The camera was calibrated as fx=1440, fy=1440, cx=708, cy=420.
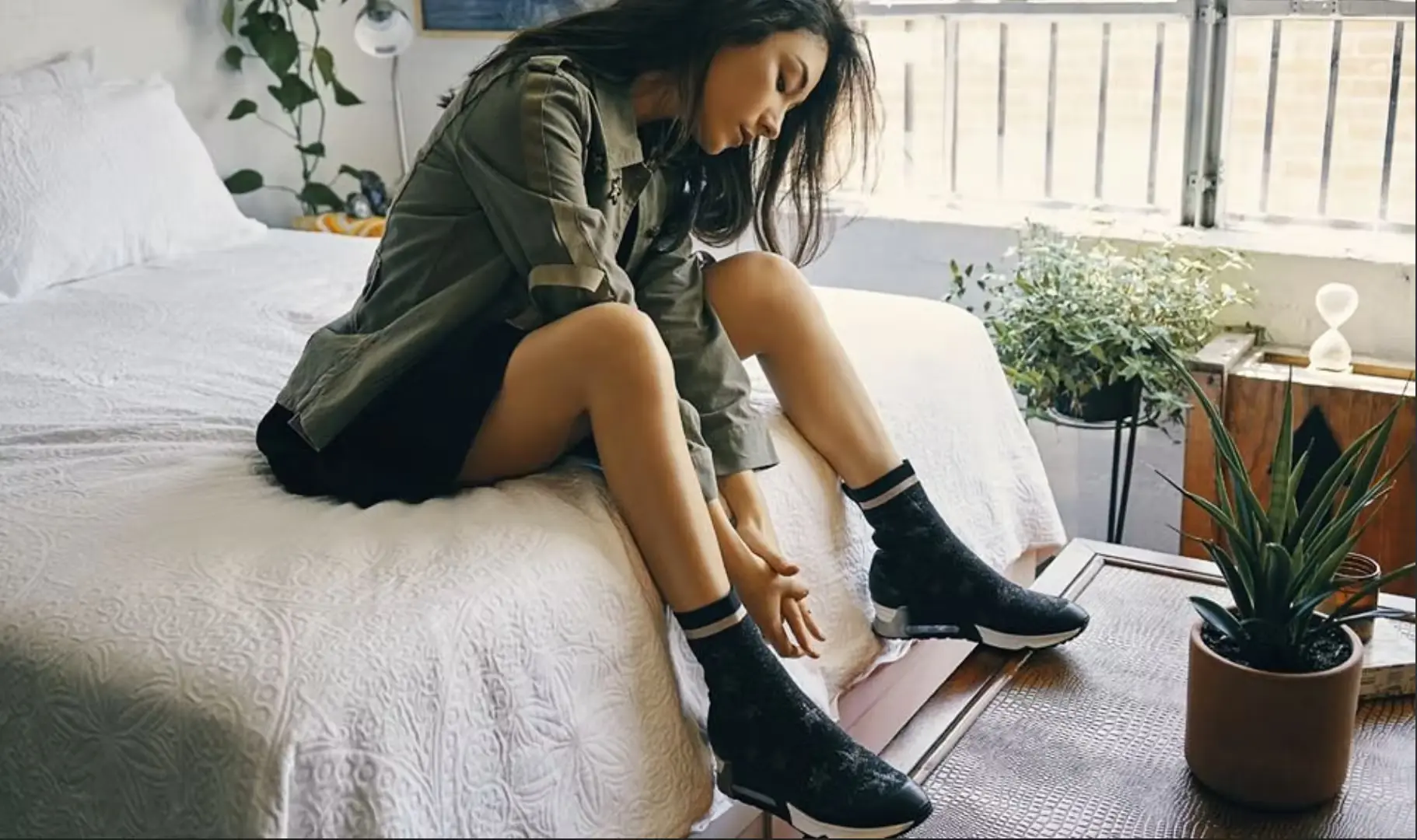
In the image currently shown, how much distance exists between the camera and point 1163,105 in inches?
105

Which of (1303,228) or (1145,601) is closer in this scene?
(1145,601)

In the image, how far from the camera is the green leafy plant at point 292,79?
3.01 m

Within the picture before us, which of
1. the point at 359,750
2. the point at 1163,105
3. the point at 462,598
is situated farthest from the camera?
the point at 1163,105

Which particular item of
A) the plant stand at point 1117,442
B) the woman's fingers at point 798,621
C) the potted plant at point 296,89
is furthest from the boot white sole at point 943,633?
the potted plant at point 296,89

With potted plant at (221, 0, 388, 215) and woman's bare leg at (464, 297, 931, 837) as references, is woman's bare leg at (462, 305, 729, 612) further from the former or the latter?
potted plant at (221, 0, 388, 215)

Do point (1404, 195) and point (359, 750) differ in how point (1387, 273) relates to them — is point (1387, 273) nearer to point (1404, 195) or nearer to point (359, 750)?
point (1404, 195)

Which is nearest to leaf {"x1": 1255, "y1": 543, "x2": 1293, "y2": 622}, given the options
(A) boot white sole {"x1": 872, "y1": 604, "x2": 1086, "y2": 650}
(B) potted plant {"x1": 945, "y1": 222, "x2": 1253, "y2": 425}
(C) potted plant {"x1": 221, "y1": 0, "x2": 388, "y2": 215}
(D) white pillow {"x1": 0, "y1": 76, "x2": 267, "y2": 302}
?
(A) boot white sole {"x1": 872, "y1": 604, "x2": 1086, "y2": 650}

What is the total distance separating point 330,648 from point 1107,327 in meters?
1.59

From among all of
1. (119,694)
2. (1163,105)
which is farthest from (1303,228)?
(119,694)

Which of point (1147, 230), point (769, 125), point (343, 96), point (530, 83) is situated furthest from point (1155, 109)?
point (343, 96)

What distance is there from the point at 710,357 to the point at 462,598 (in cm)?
48

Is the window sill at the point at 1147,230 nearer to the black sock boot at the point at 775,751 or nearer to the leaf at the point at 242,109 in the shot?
the leaf at the point at 242,109

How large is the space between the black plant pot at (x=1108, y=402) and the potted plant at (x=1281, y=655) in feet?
3.04

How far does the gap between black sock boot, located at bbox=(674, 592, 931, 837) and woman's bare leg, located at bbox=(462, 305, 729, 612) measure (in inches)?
1.6
